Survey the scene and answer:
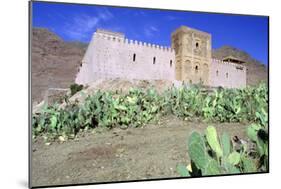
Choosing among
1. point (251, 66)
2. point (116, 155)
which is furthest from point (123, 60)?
point (251, 66)

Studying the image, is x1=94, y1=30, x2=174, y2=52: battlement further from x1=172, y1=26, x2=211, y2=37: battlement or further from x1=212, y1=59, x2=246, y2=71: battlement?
x1=212, y1=59, x2=246, y2=71: battlement

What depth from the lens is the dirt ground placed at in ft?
11.8

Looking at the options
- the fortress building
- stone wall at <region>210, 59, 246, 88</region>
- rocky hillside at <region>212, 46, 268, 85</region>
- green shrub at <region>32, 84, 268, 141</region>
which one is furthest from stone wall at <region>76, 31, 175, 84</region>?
rocky hillside at <region>212, 46, 268, 85</region>

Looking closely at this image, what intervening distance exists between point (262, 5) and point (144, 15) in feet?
4.17

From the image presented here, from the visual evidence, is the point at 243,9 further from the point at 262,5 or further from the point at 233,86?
the point at 233,86

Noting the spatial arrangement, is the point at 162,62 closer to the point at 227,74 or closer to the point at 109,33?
the point at 109,33

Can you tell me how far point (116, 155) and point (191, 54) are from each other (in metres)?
1.18

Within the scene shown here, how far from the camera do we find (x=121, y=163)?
380 cm

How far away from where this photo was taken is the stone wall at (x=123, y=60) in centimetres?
372

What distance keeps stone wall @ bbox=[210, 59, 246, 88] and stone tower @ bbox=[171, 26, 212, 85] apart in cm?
8

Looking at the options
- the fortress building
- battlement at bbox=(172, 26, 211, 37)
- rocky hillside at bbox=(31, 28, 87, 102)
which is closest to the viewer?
rocky hillside at bbox=(31, 28, 87, 102)

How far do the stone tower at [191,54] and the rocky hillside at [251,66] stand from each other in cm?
21

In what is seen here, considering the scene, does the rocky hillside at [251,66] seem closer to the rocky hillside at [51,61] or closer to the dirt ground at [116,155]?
the dirt ground at [116,155]

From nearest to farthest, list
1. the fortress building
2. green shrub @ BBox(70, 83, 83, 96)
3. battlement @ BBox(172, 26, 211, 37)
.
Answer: green shrub @ BBox(70, 83, 83, 96) → the fortress building → battlement @ BBox(172, 26, 211, 37)
